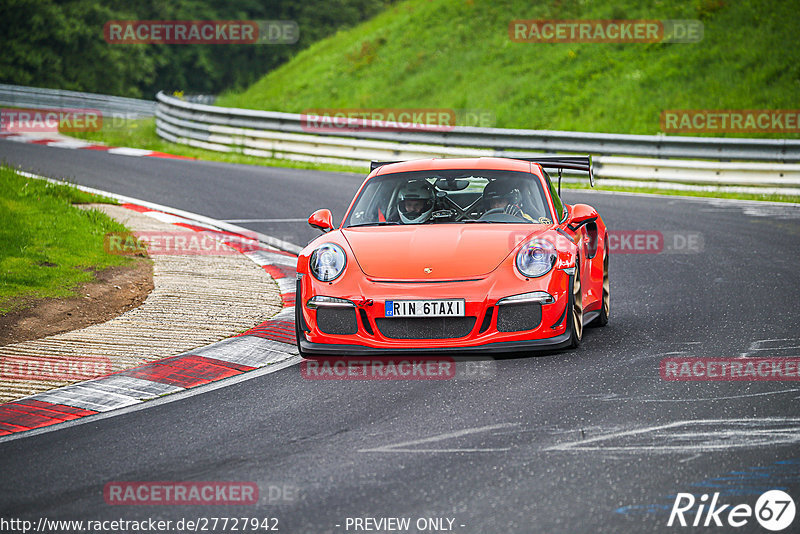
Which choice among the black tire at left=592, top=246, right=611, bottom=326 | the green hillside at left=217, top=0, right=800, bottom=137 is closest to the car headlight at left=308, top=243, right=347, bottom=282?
the black tire at left=592, top=246, right=611, bottom=326

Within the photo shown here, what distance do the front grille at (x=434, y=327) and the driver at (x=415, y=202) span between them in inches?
53.3

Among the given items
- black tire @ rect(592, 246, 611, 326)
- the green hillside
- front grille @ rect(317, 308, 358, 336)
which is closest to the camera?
front grille @ rect(317, 308, 358, 336)

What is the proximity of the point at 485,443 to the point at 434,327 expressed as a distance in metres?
1.49

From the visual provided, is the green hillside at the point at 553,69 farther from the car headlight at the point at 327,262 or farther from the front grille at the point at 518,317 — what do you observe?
the car headlight at the point at 327,262

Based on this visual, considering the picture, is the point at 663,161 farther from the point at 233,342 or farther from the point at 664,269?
the point at 233,342

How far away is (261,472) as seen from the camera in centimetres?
479

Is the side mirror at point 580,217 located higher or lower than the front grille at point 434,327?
higher

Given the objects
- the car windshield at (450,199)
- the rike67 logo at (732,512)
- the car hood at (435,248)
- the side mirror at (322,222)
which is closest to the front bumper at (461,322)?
the car hood at (435,248)

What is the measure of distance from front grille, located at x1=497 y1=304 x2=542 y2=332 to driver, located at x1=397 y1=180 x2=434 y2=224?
1.40m

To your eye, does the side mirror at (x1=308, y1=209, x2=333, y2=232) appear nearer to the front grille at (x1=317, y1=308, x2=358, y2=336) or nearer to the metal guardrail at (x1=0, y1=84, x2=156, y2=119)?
the front grille at (x1=317, y1=308, x2=358, y2=336)

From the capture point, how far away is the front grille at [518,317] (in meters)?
6.54

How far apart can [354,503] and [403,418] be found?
4.26ft

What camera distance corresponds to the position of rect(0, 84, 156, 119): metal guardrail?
113ft

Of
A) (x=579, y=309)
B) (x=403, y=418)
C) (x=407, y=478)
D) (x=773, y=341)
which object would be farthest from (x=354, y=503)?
(x=773, y=341)
